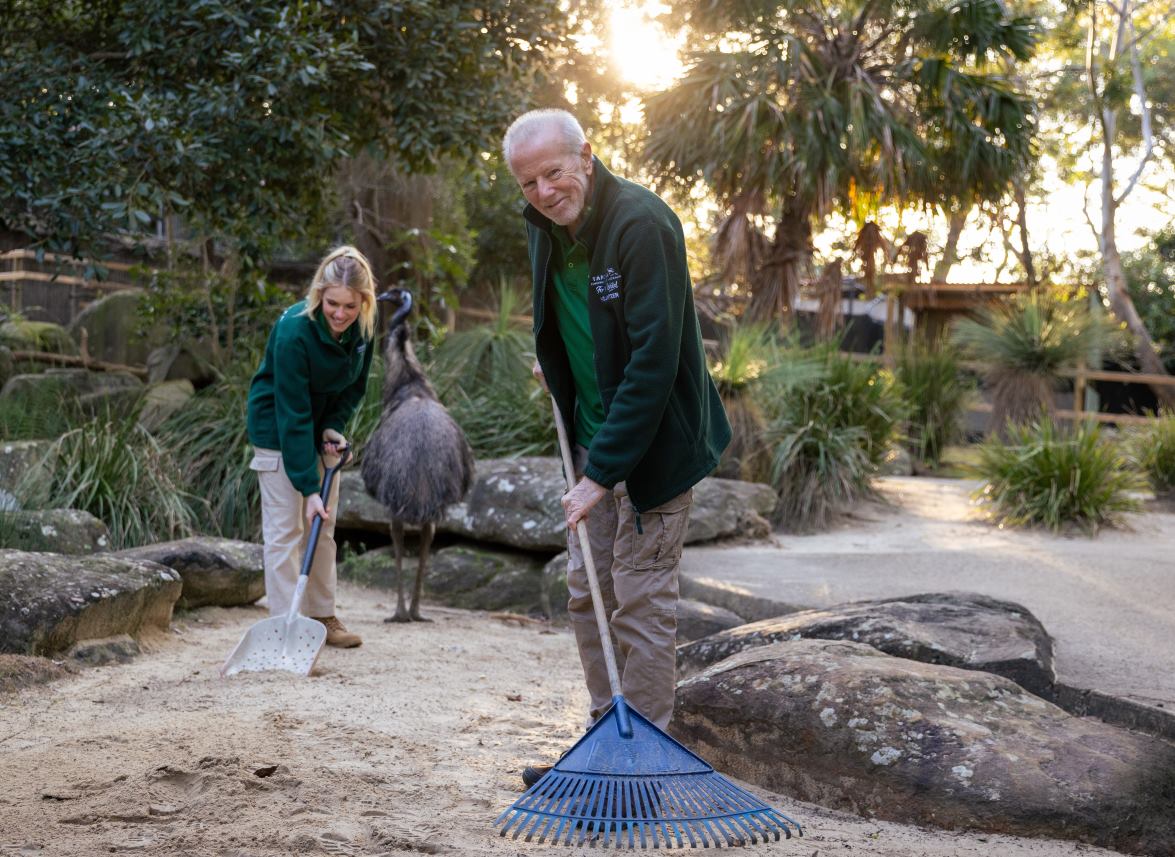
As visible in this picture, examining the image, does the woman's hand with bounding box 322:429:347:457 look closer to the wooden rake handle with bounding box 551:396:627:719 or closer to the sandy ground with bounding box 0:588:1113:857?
the sandy ground with bounding box 0:588:1113:857

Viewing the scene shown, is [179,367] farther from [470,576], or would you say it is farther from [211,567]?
[211,567]

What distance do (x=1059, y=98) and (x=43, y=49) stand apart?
1992cm

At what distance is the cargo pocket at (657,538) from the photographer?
332 centimetres

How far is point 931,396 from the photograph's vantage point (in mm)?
13859

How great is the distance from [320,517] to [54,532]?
178 cm

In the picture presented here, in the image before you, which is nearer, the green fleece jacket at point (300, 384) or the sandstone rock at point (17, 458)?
the green fleece jacket at point (300, 384)

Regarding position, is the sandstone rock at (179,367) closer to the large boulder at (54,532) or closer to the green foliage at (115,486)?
the green foliage at (115,486)

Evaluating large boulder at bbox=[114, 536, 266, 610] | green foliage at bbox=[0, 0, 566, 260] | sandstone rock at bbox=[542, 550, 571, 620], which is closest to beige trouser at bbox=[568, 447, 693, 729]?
large boulder at bbox=[114, 536, 266, 610]

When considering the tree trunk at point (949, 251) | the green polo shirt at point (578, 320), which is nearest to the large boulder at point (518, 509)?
the green polo shirt at point (578, 320)

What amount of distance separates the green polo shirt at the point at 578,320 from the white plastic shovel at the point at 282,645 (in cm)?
189

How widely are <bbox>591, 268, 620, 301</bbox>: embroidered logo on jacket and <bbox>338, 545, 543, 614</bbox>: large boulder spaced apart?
4.45 meters

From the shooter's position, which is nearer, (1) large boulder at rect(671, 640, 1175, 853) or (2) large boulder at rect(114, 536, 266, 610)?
(1) large boulder at rect(671, 640, 1175, 853)

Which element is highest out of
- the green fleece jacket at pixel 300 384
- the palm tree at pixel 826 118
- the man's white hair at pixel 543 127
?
the palm tree at pixel 826 118

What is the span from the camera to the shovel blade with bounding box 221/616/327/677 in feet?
16.0
